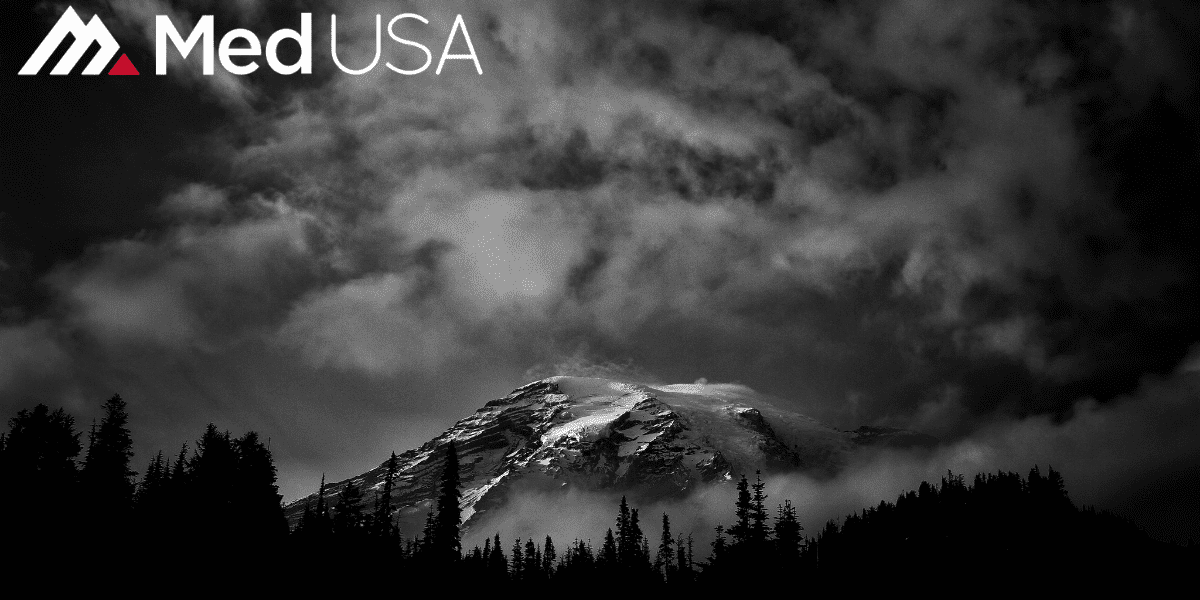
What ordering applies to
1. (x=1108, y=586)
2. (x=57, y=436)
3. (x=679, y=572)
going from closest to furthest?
(x=57, y=436) → (x=1108, y=586) → (x=679, y=572)

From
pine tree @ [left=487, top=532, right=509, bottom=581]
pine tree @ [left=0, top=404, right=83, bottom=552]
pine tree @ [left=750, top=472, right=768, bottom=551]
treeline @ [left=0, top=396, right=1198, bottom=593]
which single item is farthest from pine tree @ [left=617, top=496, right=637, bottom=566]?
pine tree @ [left=0, top=404, right=83, bottom=552]

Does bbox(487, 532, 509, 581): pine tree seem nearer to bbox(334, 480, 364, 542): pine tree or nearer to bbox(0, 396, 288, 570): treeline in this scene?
bbox(334, 480, 364, 542): pine tree

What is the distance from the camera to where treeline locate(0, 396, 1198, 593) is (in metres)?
45.5

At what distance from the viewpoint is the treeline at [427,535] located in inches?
1790

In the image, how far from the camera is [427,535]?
8350 centimetres

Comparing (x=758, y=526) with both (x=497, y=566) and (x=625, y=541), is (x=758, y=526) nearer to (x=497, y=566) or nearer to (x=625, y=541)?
(x=625, y=541)

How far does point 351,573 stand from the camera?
2520 inches

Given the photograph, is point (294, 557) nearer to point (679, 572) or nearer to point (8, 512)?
point (8, 512)

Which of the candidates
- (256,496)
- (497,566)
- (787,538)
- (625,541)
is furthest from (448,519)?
(625,541)

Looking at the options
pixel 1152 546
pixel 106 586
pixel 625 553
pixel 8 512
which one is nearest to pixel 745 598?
pixel 625 553

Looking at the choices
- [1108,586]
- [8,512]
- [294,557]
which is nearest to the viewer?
[8,512]

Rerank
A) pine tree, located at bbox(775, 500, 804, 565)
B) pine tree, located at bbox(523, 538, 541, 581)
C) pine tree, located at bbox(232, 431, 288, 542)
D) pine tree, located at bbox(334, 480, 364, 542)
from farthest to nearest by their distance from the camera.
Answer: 1. pine tree, located at bbox(523, 538, 541, 581)
2. pine tree, located at bbox(775, 500, 804, 565)
3. pine tree, located at bbox(334, 480, 364, 542)
4. pine tree, located at bbox(232, 431, 288, 542)

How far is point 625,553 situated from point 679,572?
14.0 metres

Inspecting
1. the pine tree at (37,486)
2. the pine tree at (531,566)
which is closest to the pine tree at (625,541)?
the pine tree at (531,566)
